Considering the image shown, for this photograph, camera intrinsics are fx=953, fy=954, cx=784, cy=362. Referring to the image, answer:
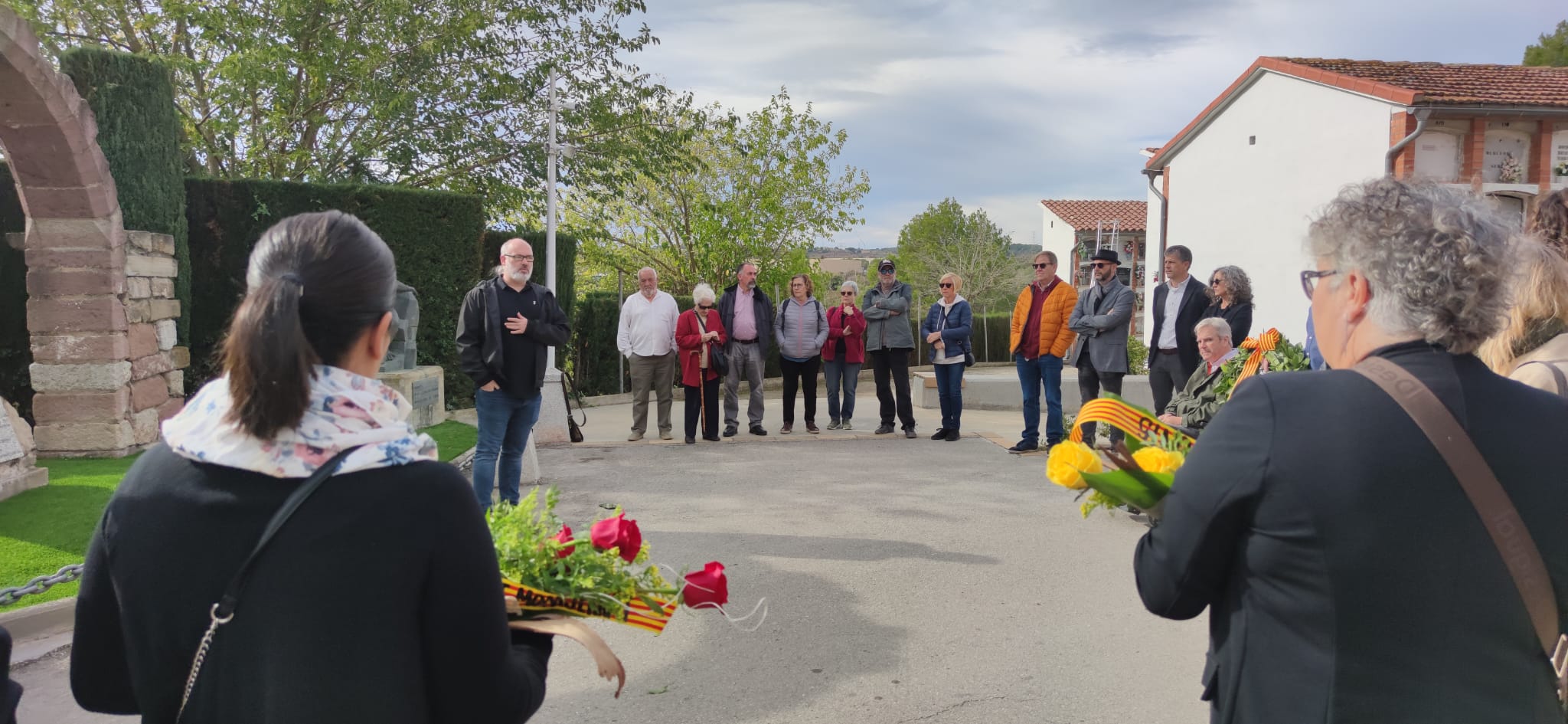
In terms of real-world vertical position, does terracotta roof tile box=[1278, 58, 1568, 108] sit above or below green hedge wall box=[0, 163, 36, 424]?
above

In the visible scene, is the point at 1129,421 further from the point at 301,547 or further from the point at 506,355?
the point at 506,355

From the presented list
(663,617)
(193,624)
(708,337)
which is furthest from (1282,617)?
(708,337)

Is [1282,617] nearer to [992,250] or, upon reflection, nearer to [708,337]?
[708,337]

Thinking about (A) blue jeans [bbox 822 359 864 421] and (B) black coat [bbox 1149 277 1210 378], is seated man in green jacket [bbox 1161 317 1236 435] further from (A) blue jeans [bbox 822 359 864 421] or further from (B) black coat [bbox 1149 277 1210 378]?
(A) blue jeans [bbox 822 359 864 421]

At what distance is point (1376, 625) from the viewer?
1.49m

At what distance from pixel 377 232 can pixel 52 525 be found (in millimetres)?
6858

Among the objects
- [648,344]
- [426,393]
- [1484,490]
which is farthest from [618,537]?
[426,393]

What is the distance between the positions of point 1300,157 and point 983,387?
11779 mm

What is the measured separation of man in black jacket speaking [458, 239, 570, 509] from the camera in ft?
21.2

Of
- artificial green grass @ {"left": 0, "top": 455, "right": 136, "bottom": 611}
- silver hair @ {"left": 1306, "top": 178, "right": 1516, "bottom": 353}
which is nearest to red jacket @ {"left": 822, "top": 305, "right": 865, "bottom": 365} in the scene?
artificial green grass @ {"left": 0, "top": 455, "right": 136, "bottom": 611}

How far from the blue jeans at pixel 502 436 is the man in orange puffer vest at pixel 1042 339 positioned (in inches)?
200

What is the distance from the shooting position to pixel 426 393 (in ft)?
38.7

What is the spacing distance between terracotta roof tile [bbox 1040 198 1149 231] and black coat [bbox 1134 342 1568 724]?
46096mm

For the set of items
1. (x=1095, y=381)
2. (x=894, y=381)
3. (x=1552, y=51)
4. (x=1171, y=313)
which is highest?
(x=1552, y=51)
